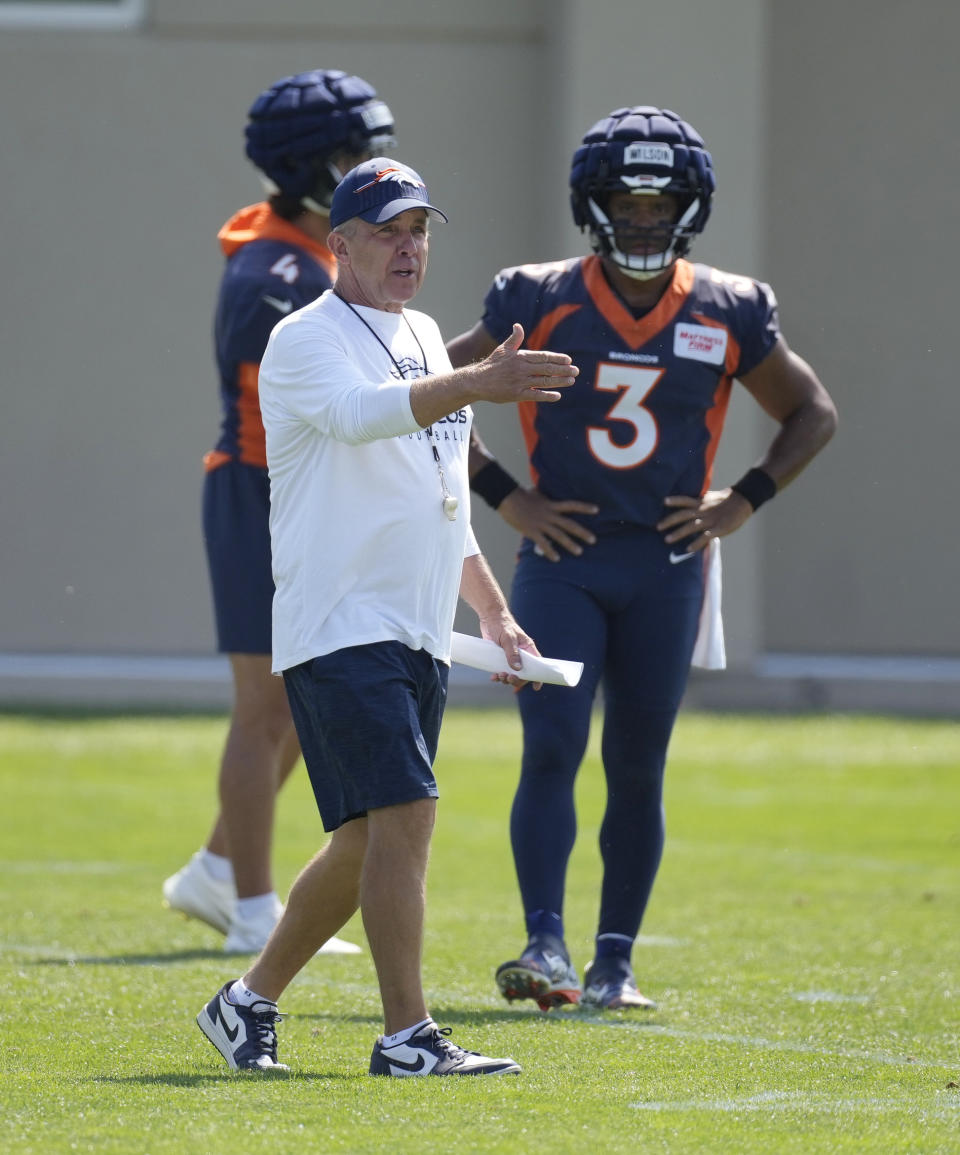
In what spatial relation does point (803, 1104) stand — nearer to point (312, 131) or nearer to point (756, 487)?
point (756, 487)

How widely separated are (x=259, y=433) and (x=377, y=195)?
6.47ft

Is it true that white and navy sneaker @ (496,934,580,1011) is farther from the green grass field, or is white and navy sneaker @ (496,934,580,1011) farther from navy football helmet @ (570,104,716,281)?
navy football helmet @ (570,104,716,281)

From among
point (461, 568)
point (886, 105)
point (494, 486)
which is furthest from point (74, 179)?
point (461, 568)

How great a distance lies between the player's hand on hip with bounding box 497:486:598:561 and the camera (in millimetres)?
5355

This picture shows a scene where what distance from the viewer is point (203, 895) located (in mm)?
6375

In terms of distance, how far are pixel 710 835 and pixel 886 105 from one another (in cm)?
972

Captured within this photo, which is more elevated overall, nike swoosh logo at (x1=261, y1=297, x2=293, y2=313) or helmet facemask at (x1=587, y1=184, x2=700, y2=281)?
helmet facemask at (x1=587, y1=184, x2=700, y2=281)

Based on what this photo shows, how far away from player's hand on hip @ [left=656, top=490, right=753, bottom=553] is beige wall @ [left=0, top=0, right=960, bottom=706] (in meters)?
11.2

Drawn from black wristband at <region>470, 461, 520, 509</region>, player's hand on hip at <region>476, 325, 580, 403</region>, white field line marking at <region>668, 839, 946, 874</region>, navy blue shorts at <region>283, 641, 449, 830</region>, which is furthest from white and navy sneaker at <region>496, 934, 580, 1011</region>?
white field line marking at <region>668, 839, 946, 874</region>

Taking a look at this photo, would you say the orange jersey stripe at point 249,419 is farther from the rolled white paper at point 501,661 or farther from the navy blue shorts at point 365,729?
the navy blue shorts at point 365,729

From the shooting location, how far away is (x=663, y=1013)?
5.19 m

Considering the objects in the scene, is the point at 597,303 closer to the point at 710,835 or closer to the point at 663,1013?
the point at 663,1013

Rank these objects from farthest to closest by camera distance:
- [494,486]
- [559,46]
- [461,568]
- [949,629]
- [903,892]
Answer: [949,629] < [559,46] < [903,892] < [494,486] < [461,568]

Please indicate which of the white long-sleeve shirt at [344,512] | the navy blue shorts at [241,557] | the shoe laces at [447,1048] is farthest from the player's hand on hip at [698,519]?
the shoe laces at [447,1048]
